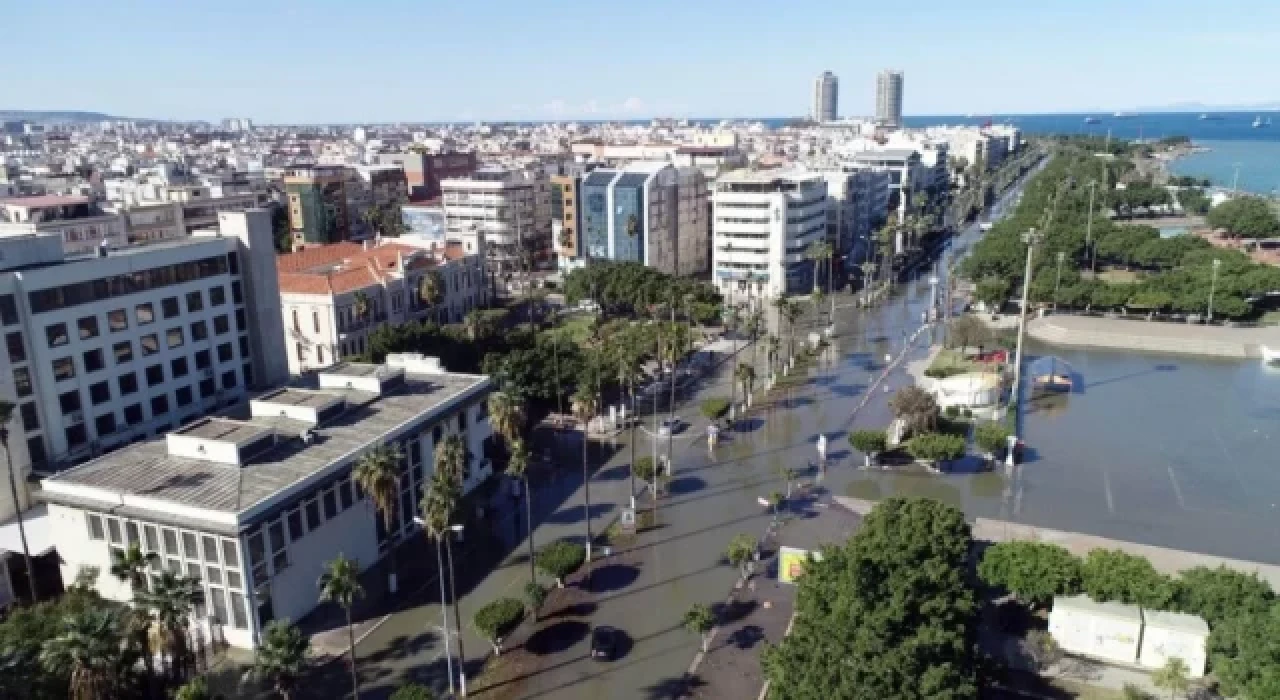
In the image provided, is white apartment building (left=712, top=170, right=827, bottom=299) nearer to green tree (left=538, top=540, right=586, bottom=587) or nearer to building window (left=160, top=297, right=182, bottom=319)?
building window (left=160, top=297, right=182, bottom=319)

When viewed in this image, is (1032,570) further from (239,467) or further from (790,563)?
(239,467)

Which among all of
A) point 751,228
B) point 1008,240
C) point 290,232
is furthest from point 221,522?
point 290,232

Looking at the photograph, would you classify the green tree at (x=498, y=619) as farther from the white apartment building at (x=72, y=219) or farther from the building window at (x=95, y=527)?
the white apartment building at (x=72, y=219)

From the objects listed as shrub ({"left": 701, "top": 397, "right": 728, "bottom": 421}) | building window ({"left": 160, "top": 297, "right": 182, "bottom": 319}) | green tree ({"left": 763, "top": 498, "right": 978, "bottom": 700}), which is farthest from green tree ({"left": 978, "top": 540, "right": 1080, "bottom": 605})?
building window ({"left": 160, "top": 297, "right": 182, "bottom": 319})

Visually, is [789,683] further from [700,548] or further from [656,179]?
[656,179]

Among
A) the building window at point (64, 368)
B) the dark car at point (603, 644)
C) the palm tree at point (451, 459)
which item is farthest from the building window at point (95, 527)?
the dark car at point (603, 644)

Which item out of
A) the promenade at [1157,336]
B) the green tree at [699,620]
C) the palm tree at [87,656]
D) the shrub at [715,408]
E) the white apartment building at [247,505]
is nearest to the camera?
the palm tree at [87,656]

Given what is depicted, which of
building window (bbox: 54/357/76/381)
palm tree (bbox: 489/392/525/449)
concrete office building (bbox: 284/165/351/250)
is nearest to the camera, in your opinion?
palm tree (bbox: 489/392/525/449)

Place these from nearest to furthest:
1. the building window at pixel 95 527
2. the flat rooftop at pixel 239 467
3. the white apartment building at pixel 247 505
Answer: the white apartment building at pixel 247 505, the flat rooftop at pixel 239 467, the building window at pixel 95 527
